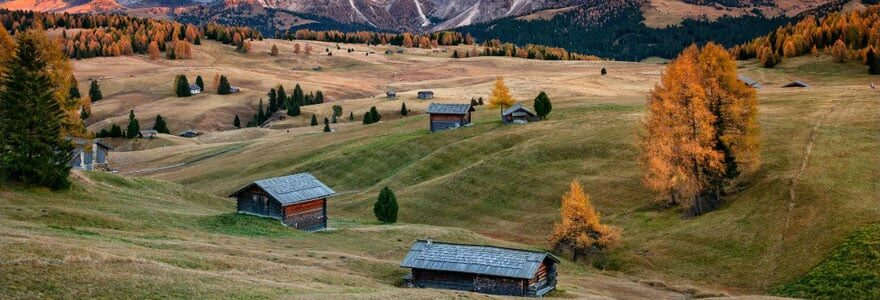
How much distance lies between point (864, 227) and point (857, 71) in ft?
309

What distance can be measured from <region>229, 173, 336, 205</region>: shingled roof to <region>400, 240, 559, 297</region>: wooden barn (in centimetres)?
1735

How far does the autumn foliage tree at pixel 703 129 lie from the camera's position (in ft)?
208

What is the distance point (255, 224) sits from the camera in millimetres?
60125

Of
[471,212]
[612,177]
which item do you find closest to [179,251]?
[471,212]

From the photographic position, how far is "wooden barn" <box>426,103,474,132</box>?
10412 cm

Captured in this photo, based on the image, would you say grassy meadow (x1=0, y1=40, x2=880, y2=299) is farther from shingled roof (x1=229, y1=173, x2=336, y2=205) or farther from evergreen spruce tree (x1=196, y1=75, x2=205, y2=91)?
evergreen spruce tree (x1=196, y1=75, x2=205, y2=91)

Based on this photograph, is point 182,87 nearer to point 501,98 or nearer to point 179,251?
point 501,98

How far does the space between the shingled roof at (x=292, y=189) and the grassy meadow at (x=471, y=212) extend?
265cm

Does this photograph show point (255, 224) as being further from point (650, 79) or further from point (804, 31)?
point (804, 31)

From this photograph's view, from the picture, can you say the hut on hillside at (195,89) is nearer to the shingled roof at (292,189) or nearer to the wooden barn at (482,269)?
the shingled roof at (292,189)

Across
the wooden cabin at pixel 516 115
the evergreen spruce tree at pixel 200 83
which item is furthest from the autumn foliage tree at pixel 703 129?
the evergreen spruce tree at pixel 200 83

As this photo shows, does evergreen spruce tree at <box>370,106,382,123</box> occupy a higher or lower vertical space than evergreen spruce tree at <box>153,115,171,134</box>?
higher

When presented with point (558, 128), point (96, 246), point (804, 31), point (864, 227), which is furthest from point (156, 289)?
point (804, 31)

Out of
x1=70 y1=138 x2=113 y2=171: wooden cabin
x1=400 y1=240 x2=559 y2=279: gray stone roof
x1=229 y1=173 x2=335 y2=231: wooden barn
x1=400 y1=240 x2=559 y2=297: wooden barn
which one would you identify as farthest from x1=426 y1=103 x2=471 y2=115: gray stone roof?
x1=400 y1=240 x2=559 y2=297: wooden barn
